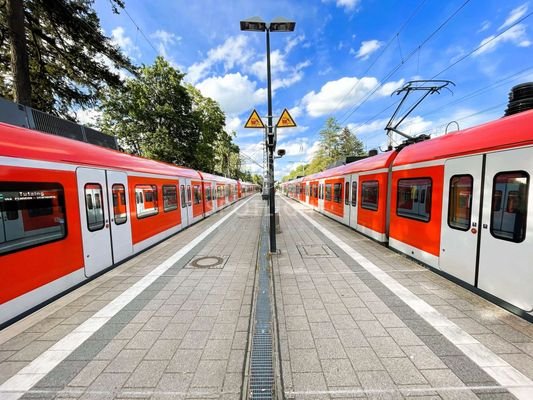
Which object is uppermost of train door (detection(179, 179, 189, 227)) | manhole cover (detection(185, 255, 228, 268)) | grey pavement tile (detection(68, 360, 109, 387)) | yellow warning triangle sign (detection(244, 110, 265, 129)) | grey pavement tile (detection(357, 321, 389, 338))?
yellow warning triangle sign (detection(244, 110, 265, 129))

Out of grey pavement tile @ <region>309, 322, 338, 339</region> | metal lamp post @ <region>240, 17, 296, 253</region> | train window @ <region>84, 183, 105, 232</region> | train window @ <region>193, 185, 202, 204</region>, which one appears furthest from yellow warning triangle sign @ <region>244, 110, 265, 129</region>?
train window @ <region>193, 185, 202, 204</region>

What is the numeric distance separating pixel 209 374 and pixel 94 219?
4.15m

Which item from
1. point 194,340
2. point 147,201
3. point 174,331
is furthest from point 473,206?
point 147,201

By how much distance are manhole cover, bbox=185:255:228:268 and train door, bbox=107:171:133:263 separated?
5.69ft

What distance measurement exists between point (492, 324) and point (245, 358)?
3331 millimetres

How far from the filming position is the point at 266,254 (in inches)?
250

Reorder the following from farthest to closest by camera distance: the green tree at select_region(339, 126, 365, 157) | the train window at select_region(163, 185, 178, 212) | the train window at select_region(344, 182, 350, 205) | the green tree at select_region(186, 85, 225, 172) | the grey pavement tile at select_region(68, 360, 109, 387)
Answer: the green tree at select_region(339, 126, 365, 157)
the green tree at select_region(186, 85, 225, 172)
the train window at select_region(344, 182, 350, 205)
the train window at select_region(163, 185, 178, 212)
the grey pavement tile at select_region(68, 360, 109, 387)

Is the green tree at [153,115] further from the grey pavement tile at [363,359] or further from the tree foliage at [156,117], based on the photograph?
the grey pavement tile at [363,359]

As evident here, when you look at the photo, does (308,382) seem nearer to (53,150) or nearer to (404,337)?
(404,337)

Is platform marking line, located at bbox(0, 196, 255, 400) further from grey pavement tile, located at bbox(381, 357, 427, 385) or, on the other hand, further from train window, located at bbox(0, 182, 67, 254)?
grey pavement tile, located at bbox(381, 357, 427, 385)

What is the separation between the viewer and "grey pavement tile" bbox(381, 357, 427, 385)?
2.22 m

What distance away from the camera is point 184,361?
2527mm

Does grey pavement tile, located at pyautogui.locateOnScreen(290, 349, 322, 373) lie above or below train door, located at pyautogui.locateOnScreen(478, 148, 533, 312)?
below

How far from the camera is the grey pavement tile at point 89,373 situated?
227 cm
